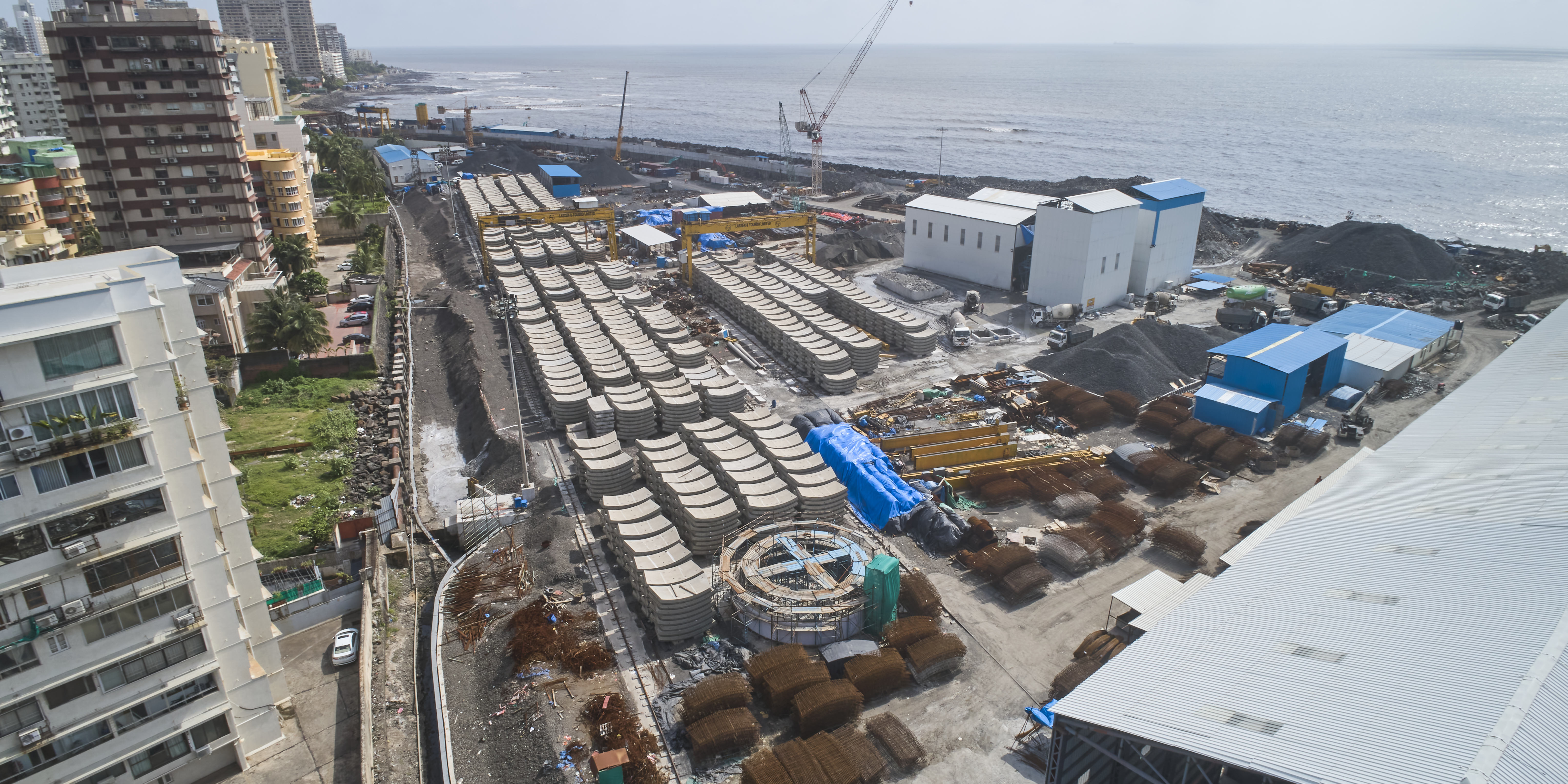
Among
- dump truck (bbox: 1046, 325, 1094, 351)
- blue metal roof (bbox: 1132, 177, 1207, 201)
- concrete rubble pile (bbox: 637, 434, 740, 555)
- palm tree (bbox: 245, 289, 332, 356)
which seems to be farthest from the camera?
blue metal roof (bbox: 1132, 177, 1207, 201)

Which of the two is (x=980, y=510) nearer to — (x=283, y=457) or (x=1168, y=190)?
(x=283, y=457)

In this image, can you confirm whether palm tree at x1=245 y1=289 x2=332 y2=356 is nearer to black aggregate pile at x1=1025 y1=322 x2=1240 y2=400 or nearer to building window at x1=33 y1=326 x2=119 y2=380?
building window at x1=33 y1=326 x2=119 y2=380

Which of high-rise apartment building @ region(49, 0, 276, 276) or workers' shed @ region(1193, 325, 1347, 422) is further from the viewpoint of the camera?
high-rise apartment building @ region(49, 0, 276, 276)

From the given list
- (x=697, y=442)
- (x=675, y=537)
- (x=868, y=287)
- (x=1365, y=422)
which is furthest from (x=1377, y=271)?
(x=675, y=537)

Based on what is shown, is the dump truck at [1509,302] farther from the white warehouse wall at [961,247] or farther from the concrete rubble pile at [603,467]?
the concrete rubble pile at [603,467]

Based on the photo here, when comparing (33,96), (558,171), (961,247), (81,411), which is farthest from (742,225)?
(33,96)

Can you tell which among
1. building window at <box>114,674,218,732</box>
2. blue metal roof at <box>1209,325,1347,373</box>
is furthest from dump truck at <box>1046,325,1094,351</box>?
building window at <box>114,674,218,732</box>

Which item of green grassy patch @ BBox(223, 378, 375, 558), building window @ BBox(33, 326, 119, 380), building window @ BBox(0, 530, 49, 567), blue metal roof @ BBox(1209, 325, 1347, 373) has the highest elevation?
building window @ BBox(33, 326, 119, 380)
